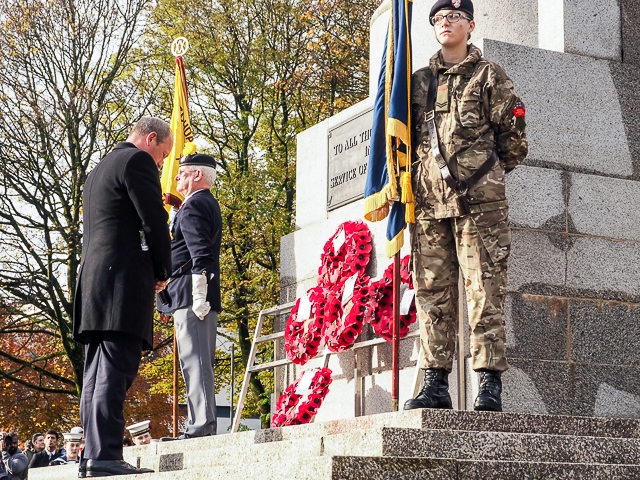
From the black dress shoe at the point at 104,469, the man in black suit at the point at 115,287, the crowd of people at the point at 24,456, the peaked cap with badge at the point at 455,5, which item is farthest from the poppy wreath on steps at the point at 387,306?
the crowd of people at the point at 24,456

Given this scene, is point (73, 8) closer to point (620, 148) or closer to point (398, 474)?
point (620, 148)

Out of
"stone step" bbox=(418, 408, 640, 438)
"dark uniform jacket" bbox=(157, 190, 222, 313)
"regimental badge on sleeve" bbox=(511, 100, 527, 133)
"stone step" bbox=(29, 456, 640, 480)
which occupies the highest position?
"regimental badge on sleeve" bbox=(511, 100, 527, 133)

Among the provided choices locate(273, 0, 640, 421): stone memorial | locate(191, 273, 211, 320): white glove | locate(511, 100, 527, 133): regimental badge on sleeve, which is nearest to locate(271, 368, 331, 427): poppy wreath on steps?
locate(273, 0, 640, 421): stone memorial

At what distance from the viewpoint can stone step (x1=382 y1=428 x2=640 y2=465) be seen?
16.7 feet

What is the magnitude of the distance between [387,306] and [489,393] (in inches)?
113

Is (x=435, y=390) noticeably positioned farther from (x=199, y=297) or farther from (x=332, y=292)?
(x=332, y=292)

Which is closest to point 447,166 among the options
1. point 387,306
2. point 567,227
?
point 567,227

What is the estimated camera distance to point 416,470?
4.48 meters

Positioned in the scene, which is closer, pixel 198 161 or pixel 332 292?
pixel 198 161

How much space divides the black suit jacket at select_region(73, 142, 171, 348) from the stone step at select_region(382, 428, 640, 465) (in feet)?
5.87

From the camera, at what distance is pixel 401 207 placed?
6.62 m

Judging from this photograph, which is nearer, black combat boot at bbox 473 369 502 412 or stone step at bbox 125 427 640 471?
stone step at bbox 125 427 640 471

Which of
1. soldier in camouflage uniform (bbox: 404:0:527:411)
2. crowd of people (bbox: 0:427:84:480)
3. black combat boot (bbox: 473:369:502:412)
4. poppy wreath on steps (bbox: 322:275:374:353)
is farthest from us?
crowd of people (bbox: 0:427:84:480)

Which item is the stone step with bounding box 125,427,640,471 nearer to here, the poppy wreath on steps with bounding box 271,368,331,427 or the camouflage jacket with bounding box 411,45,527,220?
the camouflage jacket with bounding box 411,45,527,220
